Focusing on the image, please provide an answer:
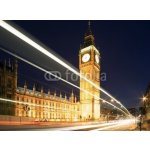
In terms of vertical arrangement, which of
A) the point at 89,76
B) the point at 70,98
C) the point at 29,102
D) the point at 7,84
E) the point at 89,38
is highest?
the point at 89,38

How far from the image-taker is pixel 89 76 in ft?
190

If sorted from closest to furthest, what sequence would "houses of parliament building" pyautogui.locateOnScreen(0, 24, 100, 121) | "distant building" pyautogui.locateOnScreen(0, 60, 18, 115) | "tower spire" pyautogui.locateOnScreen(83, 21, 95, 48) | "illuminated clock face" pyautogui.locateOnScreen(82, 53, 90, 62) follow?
"distant building" pyautogui.locateOnScreen(0, 60, 18, 115), "houses of parliament building" pyautogui.locateOnScreen(0, 24, 100, 121), "illuminated clock face" pyautogui.locateOnScreen(82, 53, 90, 62), "tower spire" pyautogui.locateOnScreen(83, 21, 95, 48)

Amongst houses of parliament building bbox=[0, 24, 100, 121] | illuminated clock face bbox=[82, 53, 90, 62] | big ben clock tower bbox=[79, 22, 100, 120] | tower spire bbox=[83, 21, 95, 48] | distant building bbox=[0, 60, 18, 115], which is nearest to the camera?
distant building bbox=[0, 60, 18, 115]

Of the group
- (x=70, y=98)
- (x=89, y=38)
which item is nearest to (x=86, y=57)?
(x=89, y=38)

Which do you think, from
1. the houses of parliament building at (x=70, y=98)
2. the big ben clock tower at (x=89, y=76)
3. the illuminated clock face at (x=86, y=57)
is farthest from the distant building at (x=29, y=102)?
the illuminated clock face at (x=86, y=57)

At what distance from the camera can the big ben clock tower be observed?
55.6 m

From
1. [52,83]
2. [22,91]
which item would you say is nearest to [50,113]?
[52,83]

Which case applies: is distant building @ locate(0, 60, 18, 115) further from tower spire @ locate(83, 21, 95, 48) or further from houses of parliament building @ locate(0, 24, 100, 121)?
tower spire @ locate(83, 21, 95, 48)

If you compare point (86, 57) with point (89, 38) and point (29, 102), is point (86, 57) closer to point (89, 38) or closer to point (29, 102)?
point (89, 38)

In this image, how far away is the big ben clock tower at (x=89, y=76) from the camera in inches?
2190

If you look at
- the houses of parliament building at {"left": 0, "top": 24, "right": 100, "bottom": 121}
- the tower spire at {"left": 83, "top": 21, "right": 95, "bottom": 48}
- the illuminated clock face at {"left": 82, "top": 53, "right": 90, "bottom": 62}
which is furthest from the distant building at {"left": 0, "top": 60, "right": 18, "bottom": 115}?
the tower spire at {"left": 83, "top": 21, "right": 95, "bottom": 48}
